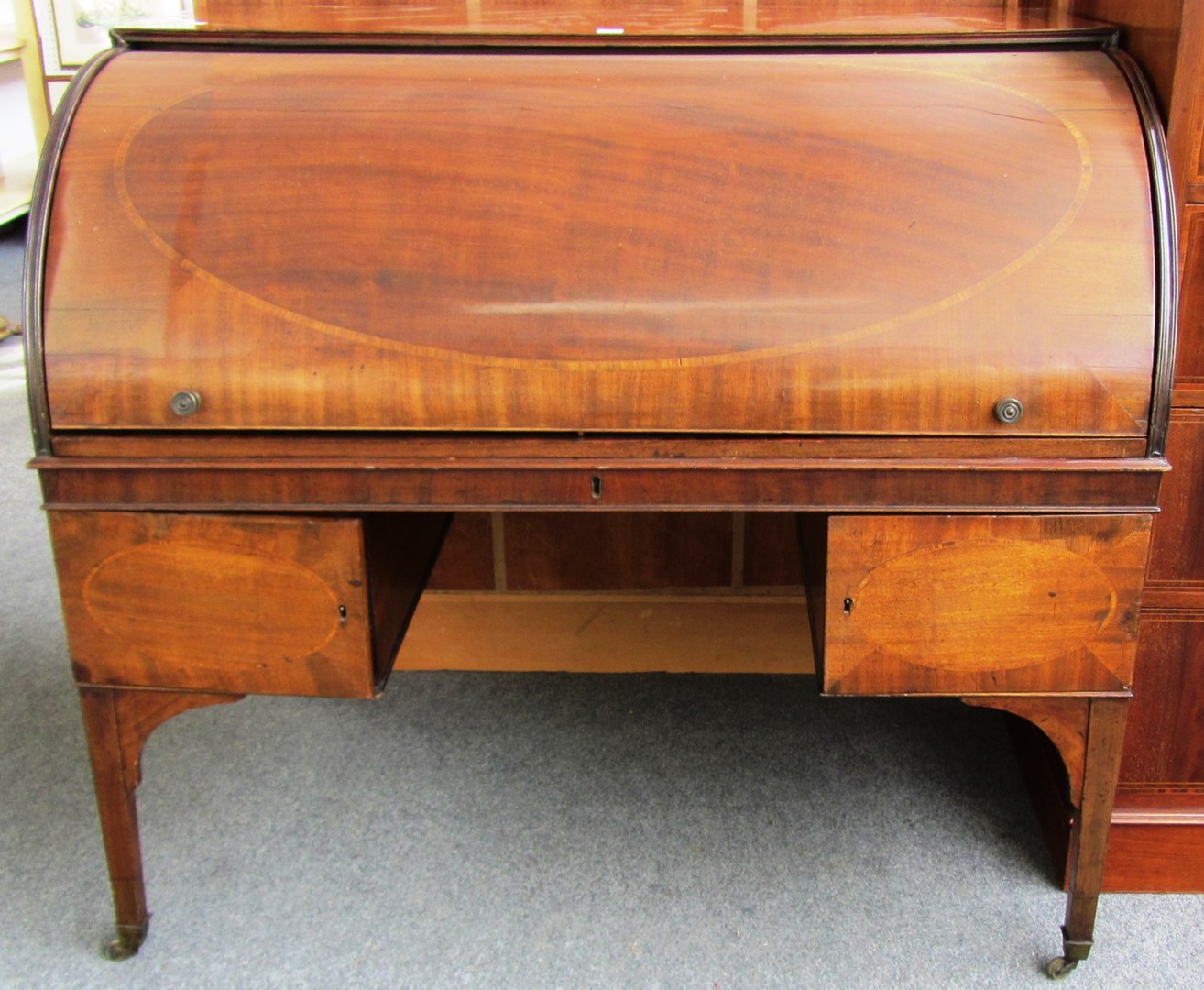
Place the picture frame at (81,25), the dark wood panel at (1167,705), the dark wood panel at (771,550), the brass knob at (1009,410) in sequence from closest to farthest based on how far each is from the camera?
1. the brass knob at (1009,410)
2. the dark wood panel at (1167,705)
3. the dark wood panel at (771,550)
4. the picture frame at (81,25)

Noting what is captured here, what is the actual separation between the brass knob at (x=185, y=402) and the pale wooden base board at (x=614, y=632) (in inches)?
43.7

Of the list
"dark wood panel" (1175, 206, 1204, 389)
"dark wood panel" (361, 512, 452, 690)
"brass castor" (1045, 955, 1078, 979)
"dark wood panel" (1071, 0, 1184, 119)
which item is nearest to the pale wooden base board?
"dark wood panel" (361, 512, 452, 690)

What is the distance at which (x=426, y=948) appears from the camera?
71.1 inches

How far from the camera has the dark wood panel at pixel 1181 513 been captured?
65.0 inches

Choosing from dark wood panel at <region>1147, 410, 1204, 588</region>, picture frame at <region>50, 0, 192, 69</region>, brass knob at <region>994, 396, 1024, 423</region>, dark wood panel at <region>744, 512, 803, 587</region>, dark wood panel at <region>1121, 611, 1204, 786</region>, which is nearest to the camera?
brass knob at <region>994, 396, 1024, 423</region>

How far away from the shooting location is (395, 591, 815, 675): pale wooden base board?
2506 mm

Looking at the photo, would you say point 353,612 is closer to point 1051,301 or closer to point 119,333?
point 119,333

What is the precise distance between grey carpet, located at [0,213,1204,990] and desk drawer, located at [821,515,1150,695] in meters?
0.50

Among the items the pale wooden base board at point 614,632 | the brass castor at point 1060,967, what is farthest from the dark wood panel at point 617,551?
the brass castor at point 1060,967

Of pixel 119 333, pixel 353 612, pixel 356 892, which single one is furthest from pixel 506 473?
pixel 356 892

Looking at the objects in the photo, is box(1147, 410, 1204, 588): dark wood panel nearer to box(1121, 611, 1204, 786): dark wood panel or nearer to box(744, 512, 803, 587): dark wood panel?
box(1121, 611, 1204, 786): dark wood panel

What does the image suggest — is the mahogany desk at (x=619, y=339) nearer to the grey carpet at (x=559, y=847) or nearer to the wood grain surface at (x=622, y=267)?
the wood grain surface at (x=622, y=267)

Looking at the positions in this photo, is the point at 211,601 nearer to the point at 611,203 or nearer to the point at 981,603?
the point at 611,203

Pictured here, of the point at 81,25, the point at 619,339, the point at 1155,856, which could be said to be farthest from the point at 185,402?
the point at 81,25
